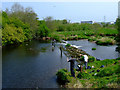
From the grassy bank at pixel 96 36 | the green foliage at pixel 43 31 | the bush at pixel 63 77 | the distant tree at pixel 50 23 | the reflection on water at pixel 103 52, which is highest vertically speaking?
the distant tree at pixel 50 23

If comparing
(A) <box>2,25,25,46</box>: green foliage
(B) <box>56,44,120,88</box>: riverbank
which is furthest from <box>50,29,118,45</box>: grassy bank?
(B) <box>56,44,120,88</box>: riverbank

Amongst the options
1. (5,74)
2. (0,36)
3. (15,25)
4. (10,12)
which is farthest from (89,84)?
(10,12)

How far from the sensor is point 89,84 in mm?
9039

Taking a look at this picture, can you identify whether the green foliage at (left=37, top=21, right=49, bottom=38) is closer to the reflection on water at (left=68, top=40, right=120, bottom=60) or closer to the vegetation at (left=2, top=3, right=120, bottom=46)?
the vegetation at (left=2, top=3, right=120, bottom=46)

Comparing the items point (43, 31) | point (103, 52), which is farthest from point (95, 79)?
point (43, 31)

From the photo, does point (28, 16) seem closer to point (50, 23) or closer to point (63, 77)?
point (50, 23)

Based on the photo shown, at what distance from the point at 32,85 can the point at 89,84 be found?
4.33 meters

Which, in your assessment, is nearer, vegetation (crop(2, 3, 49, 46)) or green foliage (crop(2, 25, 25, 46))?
green foliage (crop(2, 25, 25, 46))

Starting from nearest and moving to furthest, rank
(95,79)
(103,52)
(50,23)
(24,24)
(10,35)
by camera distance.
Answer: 1. (95,79)
2. (103,52)
3. (10,35)
4. (24,24)
5. (50,23)

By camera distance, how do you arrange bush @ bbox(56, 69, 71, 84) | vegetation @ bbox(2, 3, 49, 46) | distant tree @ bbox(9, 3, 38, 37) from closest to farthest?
bush @ bbox(56, 69, 71, 84) < vegetation @ bbox(2, 3, 49, 46) < distant tree @ bbox(9, 3, 38, 37)

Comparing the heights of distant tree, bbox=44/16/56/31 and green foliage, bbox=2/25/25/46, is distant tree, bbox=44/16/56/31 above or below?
above

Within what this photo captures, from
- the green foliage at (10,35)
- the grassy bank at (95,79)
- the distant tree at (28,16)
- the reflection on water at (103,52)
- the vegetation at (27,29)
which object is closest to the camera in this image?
the grassy bank at (95,79)

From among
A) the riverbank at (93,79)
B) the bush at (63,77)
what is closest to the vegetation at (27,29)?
the bush at (63,77)

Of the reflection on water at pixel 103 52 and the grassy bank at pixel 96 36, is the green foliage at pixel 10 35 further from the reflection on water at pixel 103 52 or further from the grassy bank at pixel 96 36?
the reflection on water at pixel 103 52
